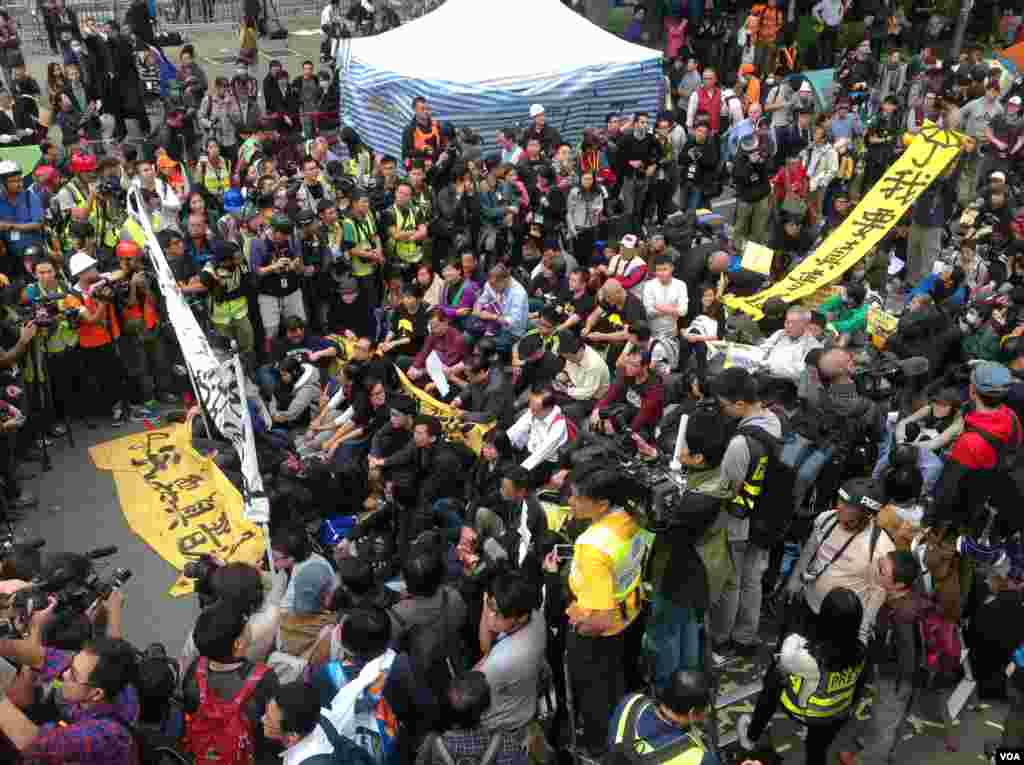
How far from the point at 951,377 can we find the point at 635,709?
15.2 ft

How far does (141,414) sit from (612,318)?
4.55 meters

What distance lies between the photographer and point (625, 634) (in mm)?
5121

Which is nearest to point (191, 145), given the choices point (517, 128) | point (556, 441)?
point (517, 128)

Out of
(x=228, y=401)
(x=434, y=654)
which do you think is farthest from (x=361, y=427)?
(x=434, y=654)

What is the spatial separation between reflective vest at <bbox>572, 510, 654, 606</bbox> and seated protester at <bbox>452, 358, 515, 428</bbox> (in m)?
3.04

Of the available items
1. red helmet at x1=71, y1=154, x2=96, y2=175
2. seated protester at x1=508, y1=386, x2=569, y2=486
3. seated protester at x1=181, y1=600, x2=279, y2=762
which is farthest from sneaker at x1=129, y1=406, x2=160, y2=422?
seated protester at x1=181, y1=600, x2=279, y2=762

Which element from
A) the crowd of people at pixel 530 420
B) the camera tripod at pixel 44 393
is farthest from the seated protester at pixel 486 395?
the camera tripod at pixel 44 393

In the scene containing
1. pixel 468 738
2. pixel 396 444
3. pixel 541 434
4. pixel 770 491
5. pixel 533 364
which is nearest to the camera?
pixel 468 738

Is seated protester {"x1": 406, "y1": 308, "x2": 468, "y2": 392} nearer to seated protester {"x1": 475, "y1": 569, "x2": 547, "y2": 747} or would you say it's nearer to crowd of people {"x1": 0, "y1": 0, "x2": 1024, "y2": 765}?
crowd of people {"x1": 0, "y1": 0, "x2": 1024, "y2": 765}

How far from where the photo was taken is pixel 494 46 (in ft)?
46.9

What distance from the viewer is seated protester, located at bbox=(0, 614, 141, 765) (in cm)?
387

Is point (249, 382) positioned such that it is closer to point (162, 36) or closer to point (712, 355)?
point (712, 355)

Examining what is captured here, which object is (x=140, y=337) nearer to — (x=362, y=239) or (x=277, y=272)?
(x=277, y=272)

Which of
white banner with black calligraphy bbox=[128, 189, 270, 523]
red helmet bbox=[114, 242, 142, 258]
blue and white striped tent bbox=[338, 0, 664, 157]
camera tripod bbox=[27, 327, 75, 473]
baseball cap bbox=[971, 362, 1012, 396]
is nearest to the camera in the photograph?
white banner with black calligraphy bbox=[128, 189, 270, 523]
